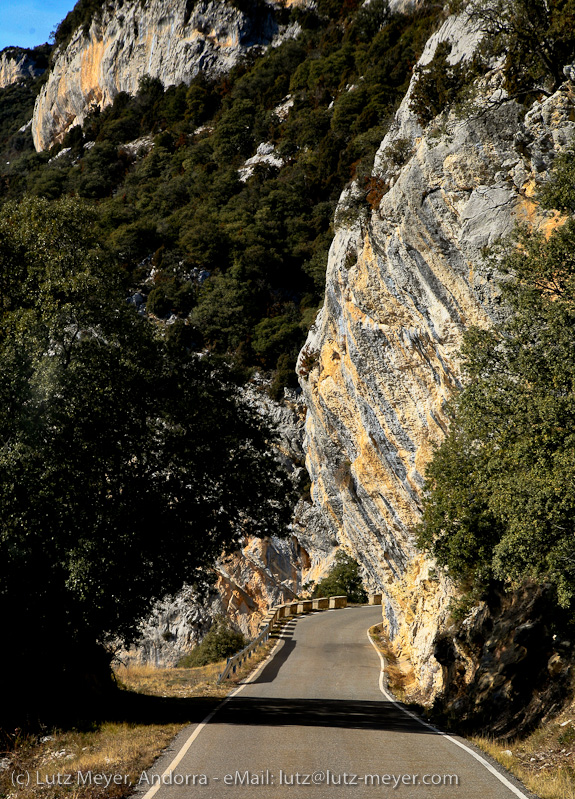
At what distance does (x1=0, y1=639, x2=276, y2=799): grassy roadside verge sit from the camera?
729 cm

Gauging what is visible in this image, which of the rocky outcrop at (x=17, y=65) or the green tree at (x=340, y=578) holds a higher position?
the rocky outcrop at (x=17, y=65)

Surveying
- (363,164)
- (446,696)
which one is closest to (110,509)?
(446,696)

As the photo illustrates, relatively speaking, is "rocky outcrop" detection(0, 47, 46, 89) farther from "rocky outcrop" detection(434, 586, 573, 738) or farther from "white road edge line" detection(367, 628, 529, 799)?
"rocky outcrop" detection(434, 586, 573, 738)

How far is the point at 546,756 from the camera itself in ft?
31.1

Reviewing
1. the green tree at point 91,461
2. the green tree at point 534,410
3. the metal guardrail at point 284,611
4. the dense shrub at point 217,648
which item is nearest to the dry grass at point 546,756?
the green tree at point 534,410

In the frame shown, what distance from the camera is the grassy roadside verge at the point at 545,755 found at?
7503mm

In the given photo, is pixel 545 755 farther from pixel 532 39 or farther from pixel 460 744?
pixel 532 39

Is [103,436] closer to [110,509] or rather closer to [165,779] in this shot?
[110,509]

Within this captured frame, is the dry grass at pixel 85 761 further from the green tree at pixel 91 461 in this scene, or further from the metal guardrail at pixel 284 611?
the metal guardrail at pixel 284 611

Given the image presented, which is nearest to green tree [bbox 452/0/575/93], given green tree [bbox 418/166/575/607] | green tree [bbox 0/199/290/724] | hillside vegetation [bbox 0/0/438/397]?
green tree [bbox 418/166/575/607]

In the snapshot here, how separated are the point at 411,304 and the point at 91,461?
10585 millimetres

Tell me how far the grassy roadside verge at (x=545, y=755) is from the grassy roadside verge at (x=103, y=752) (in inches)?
193

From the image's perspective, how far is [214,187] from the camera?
61000 millimetres

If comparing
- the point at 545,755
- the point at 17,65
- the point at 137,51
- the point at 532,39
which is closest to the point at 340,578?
the point at 545,755
